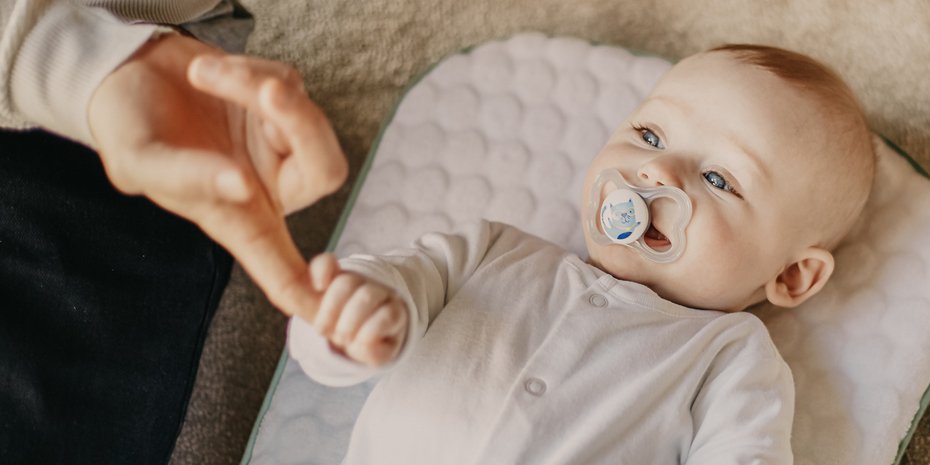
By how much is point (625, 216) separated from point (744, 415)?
222 millimetres

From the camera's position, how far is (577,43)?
1.17m

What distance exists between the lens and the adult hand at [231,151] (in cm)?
45

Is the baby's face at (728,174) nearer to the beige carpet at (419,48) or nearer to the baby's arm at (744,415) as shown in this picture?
the baby's arm at (744,415)

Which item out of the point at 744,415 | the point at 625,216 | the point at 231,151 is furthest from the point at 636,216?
the point at 231,151

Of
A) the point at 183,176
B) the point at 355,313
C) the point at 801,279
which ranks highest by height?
the point at 183,176

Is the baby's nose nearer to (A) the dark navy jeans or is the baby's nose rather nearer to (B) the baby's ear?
(B) the baby's ear

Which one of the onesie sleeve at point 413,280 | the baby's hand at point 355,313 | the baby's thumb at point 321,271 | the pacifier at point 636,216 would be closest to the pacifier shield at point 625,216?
the pacifier at point 636,216

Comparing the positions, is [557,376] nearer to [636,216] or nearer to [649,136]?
[636,216]

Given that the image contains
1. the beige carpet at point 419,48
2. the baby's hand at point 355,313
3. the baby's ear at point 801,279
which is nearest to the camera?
the baby's hand at point 355,313

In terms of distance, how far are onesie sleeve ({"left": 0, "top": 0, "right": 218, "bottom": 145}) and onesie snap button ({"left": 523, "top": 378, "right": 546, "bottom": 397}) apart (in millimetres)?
440

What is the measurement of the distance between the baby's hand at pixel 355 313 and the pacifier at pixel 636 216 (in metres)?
0.30

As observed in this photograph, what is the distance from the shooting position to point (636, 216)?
0.84 metres

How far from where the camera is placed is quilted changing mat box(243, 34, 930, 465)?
0.93m

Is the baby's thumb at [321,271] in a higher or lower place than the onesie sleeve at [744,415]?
higher
